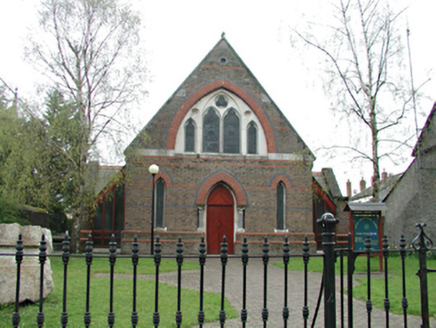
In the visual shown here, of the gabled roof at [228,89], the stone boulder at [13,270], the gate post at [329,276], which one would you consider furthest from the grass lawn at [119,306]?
the gabled roof at [228,89]

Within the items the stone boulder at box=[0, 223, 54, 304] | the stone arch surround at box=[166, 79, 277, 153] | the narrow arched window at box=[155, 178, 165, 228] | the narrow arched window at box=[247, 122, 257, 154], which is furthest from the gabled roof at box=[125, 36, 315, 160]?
the stone boulder at box=[0, 223, 54, 304]

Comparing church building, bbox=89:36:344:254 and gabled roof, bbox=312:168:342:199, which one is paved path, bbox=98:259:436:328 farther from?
gabled roof, bbox=312:168:342:199

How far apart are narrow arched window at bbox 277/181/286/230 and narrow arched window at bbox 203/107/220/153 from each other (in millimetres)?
3648

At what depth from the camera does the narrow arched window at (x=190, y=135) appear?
67.1ft

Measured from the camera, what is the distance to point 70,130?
15914 mm

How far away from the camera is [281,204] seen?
20438 mm

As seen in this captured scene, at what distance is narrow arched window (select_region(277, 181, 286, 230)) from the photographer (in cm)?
2025

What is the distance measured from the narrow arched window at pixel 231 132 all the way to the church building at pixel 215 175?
0.05 metres

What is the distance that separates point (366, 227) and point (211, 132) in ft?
30.1

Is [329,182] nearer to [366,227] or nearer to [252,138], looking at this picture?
[252,138]

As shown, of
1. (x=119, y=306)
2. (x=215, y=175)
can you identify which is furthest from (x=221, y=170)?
(x=119, y=306)

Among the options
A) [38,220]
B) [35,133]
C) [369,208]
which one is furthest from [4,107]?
[369,208]

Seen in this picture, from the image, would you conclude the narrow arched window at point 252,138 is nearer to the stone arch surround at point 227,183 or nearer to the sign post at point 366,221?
the stone arch surround at point 227,183

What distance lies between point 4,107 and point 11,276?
10999 millimetres
